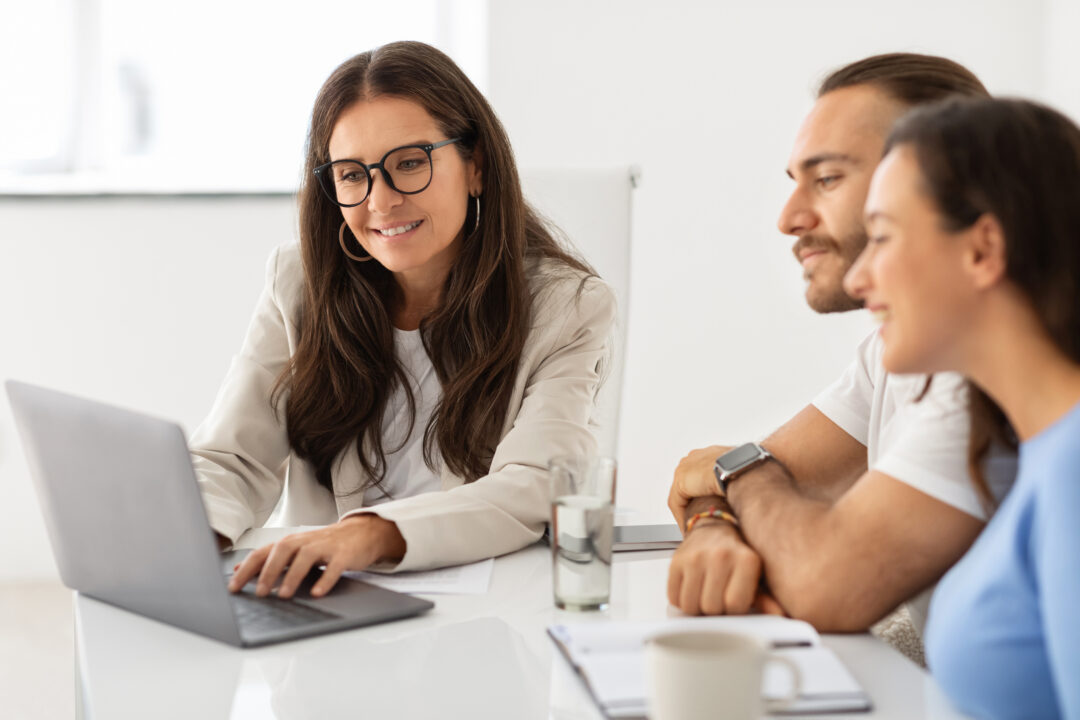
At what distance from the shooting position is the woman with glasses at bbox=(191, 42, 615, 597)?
1.58 m

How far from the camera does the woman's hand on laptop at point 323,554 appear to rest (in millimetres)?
1056

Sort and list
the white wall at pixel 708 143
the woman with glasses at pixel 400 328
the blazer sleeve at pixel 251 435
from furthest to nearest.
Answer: the white wall at pixel 708 143
the woman with glasses at pixel 400 328
the blazer sleeve at pixel 251 435

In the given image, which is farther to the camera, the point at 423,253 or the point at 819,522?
the point at 423,253

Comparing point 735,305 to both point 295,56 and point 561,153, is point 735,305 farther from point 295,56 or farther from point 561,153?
point 295,56

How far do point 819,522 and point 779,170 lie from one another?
2377mm

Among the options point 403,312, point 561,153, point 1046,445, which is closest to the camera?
point 1046,445

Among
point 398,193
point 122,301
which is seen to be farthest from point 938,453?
point 122,301

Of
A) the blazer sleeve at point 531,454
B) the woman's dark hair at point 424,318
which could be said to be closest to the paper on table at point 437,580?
the blazer sleeve at point 531,454

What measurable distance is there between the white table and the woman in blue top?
0.07m

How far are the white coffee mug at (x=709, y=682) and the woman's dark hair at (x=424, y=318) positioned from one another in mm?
942

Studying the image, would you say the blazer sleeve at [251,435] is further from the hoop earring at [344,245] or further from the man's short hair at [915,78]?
the man's short hair at [915,78]

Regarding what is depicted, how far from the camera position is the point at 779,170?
126 inches

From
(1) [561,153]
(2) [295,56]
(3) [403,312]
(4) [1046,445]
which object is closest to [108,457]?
(4) [1046,445]

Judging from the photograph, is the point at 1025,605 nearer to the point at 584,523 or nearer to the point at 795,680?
the point at 795,680
